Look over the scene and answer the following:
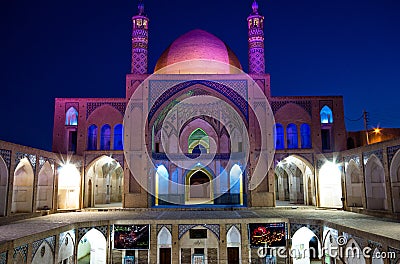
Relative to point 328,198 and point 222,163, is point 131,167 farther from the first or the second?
point 328,198

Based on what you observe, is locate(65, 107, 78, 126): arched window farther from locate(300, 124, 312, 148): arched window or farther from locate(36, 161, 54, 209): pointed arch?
locate(300, 124, 312, 148): arched window

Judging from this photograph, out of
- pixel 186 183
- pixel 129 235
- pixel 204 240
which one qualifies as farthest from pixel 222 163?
pixel 129 235

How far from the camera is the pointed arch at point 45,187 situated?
41.9ft

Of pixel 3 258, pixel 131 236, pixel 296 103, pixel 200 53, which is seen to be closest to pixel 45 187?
pixel 131 236

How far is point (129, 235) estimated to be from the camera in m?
10.4

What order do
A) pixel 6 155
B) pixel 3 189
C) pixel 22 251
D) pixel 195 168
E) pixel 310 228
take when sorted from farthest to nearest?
pixel 195 168 < pixel 310 228 < pixel 3 189 < pixel 6 155 < pixel 22 251

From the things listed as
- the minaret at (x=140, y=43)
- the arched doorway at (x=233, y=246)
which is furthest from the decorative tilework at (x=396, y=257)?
the minaret at (x=140, y=43)

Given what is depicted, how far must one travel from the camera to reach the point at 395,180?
10.1 metres

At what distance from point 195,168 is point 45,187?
274 inches

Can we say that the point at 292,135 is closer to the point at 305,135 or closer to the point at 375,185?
the point at 305,135

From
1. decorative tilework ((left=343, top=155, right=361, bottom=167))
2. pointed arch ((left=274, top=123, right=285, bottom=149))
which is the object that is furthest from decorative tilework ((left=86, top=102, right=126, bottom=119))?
decorative tilework ((left=343, top=155, right=361, bottom=167))

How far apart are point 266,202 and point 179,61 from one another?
7479mm

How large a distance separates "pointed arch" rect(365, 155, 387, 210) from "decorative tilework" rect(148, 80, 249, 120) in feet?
17.6

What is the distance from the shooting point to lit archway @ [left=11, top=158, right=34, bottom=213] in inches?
452
